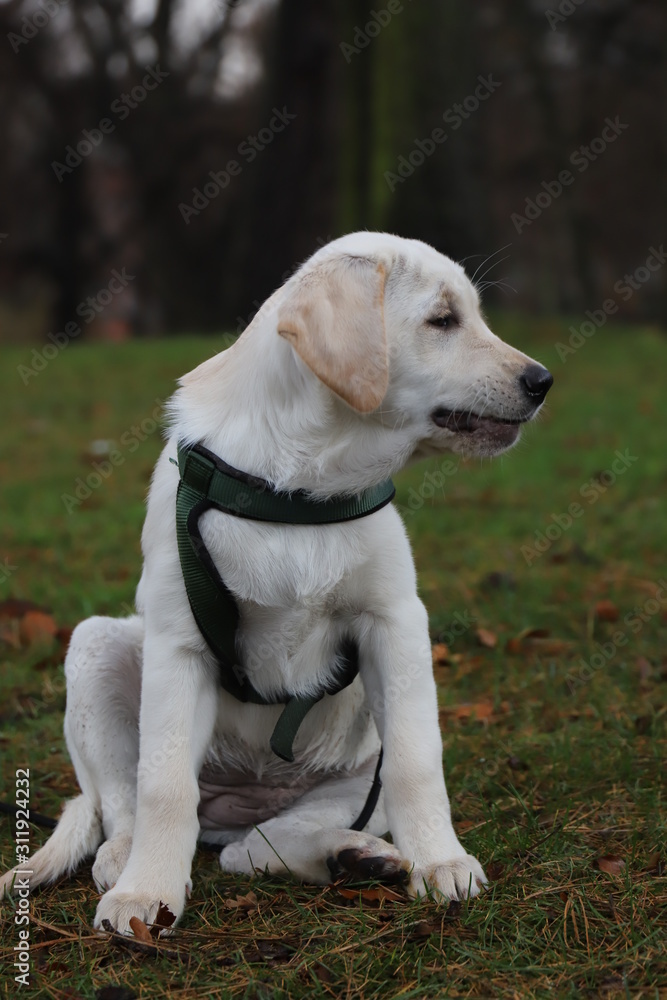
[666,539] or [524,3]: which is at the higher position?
[524,3]

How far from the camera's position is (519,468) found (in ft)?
25.7

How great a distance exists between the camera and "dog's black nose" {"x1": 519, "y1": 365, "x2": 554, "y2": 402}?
8.88 ft

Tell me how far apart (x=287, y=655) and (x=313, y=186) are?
1399 centimetres

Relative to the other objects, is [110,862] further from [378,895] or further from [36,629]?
[36,629]

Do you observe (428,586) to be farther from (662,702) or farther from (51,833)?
(51,833)

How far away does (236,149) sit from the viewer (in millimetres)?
25406

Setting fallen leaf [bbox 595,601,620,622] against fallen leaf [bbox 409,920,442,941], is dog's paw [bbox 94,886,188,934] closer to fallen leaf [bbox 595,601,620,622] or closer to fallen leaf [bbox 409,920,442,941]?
fallen leaf [bbox 409,920,442,941]

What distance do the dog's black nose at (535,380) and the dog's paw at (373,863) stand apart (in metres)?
1.14

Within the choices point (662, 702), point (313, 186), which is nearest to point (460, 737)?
point (662, 702)

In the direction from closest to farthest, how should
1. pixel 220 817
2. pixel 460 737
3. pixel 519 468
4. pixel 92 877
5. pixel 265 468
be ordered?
pixel 265 468 < pixel 92 877 < pixel 220 817 < pixel 460 737 < pixel 519 468

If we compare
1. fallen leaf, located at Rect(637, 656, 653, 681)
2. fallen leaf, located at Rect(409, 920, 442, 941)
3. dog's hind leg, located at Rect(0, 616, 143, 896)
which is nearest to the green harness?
dog's hind leg, located at Rect(0, 616, 143, 896)

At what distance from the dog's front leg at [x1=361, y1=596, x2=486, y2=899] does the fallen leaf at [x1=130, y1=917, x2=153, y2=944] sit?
1.93 ft

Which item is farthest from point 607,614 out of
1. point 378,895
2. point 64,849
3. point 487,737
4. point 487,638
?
point 64,849

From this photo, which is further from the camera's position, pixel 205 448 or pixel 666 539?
pixel 666 539
